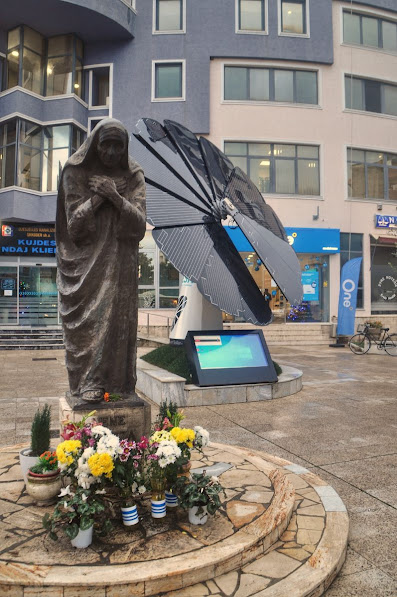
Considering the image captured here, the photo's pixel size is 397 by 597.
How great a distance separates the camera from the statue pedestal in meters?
4.25

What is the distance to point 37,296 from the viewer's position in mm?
23328

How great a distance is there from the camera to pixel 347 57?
24703 millimetres

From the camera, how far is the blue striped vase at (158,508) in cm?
343

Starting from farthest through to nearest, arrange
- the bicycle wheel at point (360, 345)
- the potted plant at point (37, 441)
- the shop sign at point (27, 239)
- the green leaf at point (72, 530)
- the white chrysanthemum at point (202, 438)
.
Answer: the shop sign at point (27, 239)
the bicycle wheel at point (360, 345)
the potted plant at point (37, 441)
the white chrysanthemum at point (202, 438)
the green leaf at point (72, 530)

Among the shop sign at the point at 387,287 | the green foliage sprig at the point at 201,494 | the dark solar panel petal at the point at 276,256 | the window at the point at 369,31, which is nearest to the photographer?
the green foliage sprig at the point at 201,494

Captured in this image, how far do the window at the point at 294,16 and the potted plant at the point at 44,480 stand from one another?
26313 millimetres

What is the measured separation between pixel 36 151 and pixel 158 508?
75.0ft

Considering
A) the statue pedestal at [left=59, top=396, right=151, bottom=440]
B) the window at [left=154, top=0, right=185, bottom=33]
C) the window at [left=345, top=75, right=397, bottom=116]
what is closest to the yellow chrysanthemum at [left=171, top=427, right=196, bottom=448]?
the statue pedestal at [left=59, top=396, right=151, bottom=440]

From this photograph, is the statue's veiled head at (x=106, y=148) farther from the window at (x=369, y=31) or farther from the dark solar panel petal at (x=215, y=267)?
the window at (x=369, y=31)

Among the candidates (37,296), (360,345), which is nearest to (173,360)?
(360,345)

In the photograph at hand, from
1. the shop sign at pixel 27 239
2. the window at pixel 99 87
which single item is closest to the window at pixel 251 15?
the window at pixel 99 87

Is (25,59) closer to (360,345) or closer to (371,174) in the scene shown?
(371,174)

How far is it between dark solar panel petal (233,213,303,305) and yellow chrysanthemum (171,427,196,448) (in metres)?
5.16

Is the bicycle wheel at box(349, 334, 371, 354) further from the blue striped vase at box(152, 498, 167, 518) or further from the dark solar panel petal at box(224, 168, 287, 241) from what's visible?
the blue striped vase at box(152, 498, 167, 518)
